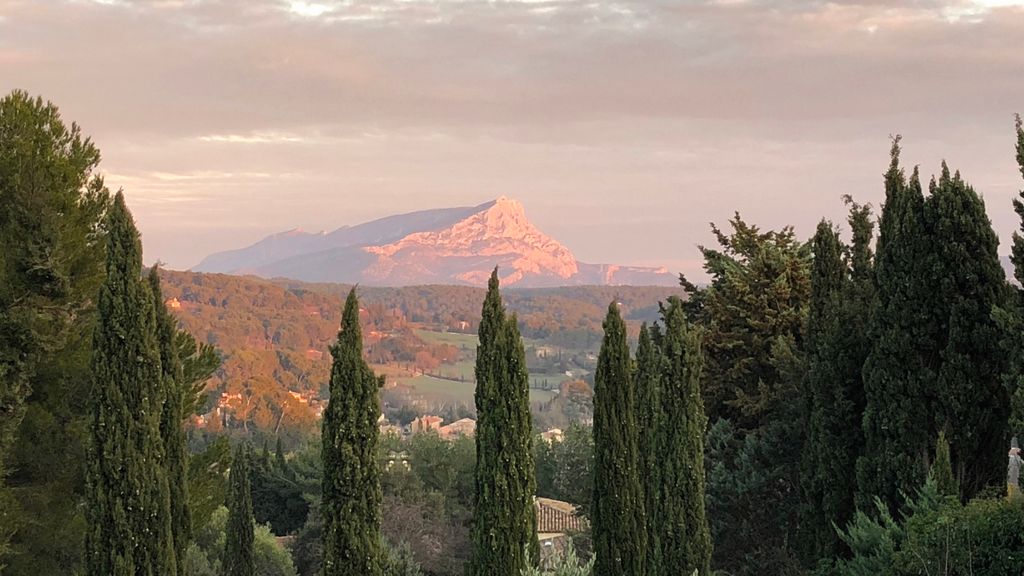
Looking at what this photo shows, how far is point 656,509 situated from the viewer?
1962cm

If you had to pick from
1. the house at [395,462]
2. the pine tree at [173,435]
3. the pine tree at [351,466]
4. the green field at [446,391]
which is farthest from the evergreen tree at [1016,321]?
the green field at [446,391]

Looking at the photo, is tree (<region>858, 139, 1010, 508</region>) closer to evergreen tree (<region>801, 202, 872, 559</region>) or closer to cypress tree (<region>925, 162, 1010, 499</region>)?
cypress tree (<region>925, 162, 1010, 499</region>)

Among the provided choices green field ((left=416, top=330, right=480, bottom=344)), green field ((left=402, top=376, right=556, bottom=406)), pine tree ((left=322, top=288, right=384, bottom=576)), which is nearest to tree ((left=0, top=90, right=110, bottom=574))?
pine tree ((left=322, top=288, right=384, bottom=576))

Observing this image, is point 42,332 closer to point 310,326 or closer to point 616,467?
point 616,467

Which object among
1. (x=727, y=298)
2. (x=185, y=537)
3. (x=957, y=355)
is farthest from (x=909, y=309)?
(x=185, y=537)

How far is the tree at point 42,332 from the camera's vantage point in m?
16.9

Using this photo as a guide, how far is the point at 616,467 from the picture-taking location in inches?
759

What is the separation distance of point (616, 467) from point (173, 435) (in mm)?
8725

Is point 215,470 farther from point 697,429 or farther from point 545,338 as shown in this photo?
point 545,338

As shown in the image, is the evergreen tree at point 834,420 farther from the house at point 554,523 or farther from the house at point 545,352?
the house at point 545,352

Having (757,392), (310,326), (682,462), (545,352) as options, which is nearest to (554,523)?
(757,392)

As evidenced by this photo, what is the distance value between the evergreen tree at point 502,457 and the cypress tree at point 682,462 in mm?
3140

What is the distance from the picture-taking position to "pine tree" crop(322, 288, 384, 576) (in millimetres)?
16281

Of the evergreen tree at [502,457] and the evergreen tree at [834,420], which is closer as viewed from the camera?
the evergreen tree at [502,457]
